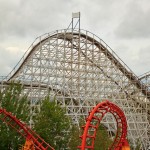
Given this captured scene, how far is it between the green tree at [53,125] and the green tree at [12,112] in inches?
27.0

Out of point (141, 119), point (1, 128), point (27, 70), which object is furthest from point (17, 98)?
→ point (141, 119)

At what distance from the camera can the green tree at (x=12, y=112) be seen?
46.2 ft

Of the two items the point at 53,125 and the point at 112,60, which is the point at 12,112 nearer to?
the point at 53,125

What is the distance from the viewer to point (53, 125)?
1513 centimetres

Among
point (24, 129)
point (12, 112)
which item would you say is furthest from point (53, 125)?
point (24, 129)

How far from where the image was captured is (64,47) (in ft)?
66.3

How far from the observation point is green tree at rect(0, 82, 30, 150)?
14086mm

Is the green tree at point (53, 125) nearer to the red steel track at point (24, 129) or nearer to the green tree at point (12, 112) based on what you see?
the green tree at point (12, 112)

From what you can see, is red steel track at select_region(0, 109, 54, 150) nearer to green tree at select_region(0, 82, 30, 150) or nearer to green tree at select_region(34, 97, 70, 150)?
green tree at select_region(0, 82, 30, 150)

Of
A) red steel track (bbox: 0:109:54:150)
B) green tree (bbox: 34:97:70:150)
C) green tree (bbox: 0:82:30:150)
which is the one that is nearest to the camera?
red steel track (bbox: 0:109:54:150)

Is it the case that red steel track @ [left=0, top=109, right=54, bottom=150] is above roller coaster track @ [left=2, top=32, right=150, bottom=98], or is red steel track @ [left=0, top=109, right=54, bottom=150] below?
below

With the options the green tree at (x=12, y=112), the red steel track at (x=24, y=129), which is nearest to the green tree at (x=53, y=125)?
the green tree at (x=12, y=112)

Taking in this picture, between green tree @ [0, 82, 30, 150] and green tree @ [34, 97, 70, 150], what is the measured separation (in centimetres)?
69

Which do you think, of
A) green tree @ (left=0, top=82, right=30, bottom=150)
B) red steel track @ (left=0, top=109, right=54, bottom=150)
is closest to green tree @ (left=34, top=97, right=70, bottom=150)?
green tree @ (left=0, top=82, right=30, bottom=150)
